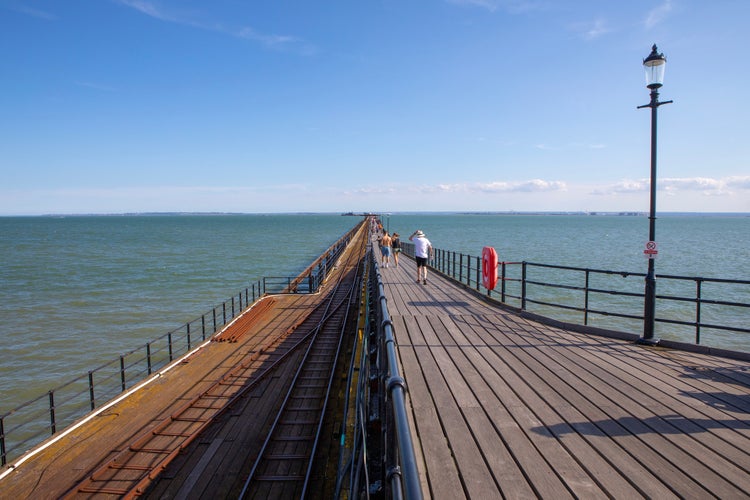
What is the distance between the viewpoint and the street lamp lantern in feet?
22.1

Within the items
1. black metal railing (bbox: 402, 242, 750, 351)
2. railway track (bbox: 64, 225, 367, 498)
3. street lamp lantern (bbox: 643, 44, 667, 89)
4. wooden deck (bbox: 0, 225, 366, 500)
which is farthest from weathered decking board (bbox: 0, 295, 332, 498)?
street lamp lantern (bbox: 643, 44, 667, 89)

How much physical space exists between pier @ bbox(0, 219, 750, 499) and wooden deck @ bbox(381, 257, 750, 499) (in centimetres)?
2

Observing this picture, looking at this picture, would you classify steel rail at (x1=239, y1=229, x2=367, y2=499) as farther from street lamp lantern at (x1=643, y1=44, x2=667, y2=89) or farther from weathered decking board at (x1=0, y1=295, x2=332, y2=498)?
street lamp lantern at (x1=643, y1=44, x2=667, y2=89)

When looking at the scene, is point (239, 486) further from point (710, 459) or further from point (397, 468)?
point (710, 459)

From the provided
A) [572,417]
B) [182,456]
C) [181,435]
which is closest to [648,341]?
[572,417]

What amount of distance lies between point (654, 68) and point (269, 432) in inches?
355

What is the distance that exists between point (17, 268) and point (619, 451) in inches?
2179

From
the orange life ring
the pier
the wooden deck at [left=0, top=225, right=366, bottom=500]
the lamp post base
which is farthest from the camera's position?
the orange life ring

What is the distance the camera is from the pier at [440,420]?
3.19 m

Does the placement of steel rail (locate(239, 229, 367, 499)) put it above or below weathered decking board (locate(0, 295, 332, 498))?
above

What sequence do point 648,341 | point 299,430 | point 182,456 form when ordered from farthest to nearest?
1. point 299,430
2. point 182,456
3. point 648,341

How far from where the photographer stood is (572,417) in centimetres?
401

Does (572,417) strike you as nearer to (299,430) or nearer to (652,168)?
(652,168)

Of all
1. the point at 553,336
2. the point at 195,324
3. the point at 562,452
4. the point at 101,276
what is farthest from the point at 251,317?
the point at 101,276
